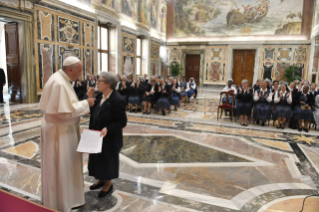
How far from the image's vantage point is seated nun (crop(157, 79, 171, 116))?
8.24 m

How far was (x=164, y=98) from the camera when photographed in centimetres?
839

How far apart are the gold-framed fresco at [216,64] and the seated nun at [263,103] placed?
39.3ft

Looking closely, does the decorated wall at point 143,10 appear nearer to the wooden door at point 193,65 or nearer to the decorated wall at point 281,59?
the wooden door at point 193,65

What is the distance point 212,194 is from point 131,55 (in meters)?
13.3

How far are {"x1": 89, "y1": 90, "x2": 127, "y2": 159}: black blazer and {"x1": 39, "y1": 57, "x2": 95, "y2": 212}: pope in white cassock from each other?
215 millimetres

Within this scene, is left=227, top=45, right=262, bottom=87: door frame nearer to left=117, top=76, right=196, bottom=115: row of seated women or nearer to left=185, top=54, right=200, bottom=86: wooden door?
left=185, top=54, right=200, bottom=86: wooden door

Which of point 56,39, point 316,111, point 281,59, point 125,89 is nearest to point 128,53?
point 56,39

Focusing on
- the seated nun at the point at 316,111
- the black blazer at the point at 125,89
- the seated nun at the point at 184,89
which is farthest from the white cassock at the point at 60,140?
the seated nun at the point at 184,89

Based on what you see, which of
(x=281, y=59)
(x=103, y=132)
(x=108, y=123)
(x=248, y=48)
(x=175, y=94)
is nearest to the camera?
(x=103, y=132)

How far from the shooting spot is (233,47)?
18156 millimetres

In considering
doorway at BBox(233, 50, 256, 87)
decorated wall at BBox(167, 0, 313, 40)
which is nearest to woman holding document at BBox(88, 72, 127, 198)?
doorway at BBox(233, 50, 256, 87)

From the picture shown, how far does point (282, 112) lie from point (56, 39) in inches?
352

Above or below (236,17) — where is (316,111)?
below

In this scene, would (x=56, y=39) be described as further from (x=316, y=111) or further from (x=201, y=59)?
(x=201, y=59)
